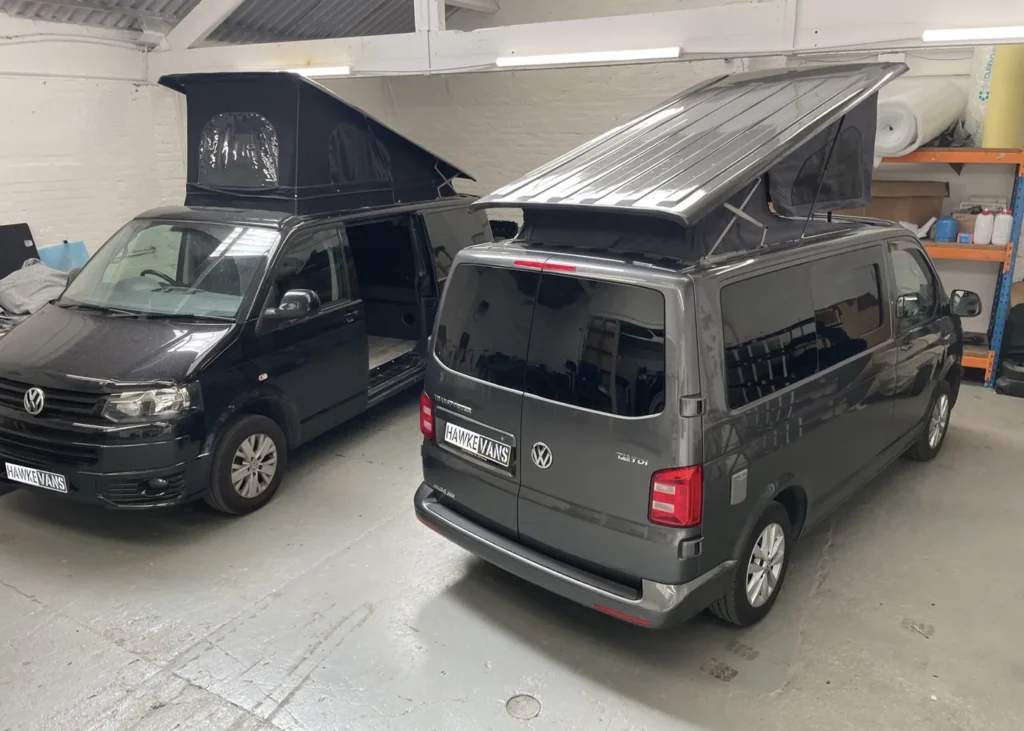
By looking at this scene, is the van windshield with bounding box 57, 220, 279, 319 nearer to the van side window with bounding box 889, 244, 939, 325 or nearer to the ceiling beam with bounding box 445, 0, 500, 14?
the van side window with bounding box 889, 244, 939, 325

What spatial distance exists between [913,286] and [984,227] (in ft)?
8.38

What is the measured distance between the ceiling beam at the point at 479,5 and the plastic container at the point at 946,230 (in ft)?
18.1

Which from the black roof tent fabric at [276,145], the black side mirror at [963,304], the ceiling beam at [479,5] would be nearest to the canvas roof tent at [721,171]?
the black side mirror at [963,304]

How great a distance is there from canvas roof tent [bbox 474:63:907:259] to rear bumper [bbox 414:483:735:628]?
1208mm

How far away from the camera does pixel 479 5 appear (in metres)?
8.84

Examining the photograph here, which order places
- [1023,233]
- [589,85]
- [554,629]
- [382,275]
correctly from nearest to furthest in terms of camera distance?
[554,629]
[382,275]
[1023,233]
[589,85]

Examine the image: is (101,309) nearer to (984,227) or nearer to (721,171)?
(721,171)

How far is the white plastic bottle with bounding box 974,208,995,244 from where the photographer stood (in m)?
5.79

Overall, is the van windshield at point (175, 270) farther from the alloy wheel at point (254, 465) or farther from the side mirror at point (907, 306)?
the side mirror at point (907, 306)

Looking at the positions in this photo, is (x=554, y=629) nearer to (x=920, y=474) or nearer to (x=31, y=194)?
(x=920, y=474)

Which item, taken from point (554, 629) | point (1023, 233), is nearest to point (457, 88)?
point (1023, 233)

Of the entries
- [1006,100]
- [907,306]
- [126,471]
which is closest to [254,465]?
[126,471]

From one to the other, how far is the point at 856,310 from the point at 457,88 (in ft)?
24.8

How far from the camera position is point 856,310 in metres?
3.34
